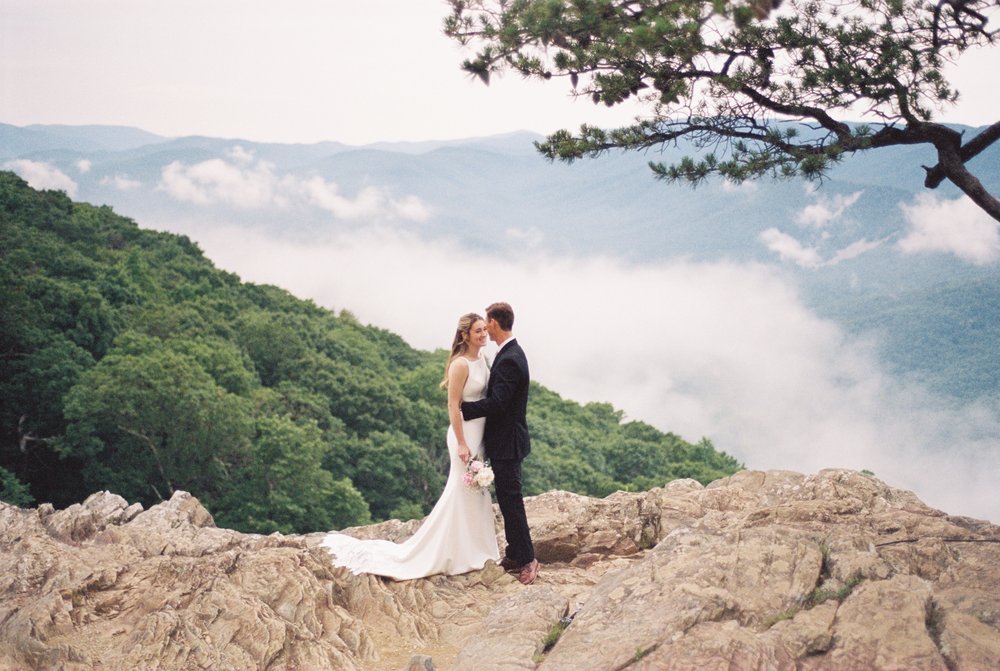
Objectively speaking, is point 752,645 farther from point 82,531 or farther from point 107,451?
point 107,451

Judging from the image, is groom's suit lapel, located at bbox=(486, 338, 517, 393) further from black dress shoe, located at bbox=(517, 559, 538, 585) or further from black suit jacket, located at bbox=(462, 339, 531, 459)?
black dress shoe, located at bbox=(517, 559, 538, 585)

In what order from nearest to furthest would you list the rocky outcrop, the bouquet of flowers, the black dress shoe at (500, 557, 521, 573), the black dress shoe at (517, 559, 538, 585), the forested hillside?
the rocky outcrop → the bouquet of flowers → the black dress shoe at (517, 559, 538, 585) → the black dress shoe at (500, 557, 521, 573) → the forested hillside

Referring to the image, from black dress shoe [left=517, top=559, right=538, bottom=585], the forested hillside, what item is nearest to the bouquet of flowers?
black dress shoe [left=517, top=559, right=538, bottom=585]

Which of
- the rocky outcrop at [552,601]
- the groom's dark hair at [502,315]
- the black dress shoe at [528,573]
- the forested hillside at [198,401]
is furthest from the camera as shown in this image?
the forested hillside at [198,401]

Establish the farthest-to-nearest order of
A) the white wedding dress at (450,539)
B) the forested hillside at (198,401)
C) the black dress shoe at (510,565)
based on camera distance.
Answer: the forested hillside at (198,401), the black dress shoe at (510,565), the white wedding dress at (450,539)

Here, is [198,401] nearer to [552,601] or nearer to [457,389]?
[457,389]

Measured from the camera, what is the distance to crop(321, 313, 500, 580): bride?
6.59 metres

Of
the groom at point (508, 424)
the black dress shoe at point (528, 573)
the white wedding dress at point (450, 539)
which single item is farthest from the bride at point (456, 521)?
the black dress shoe at point (528, 573)

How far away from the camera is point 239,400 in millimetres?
25188

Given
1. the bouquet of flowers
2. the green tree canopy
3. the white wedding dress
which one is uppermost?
the green tree canopy

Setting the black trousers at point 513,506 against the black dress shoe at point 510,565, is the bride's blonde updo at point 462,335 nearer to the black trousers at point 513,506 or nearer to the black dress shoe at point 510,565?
the black trousers at point 513,506

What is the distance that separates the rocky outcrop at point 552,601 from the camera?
4258 millimetres

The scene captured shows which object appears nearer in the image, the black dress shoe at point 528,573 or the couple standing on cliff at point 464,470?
the couple standing on cliff at point 464,470

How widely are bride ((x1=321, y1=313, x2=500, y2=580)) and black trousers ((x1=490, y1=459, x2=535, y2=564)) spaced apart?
178mm
